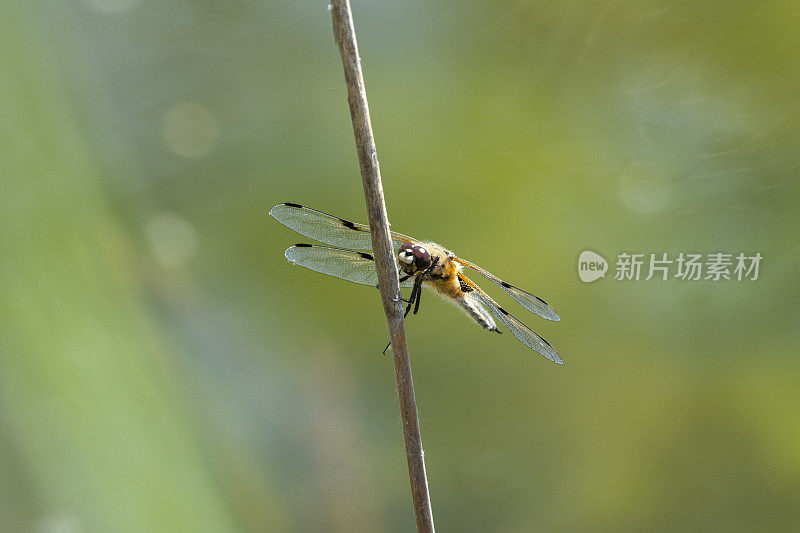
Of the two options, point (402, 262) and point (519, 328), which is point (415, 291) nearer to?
point (402, 262)

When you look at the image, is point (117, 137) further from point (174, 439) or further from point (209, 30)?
point (174, 439)

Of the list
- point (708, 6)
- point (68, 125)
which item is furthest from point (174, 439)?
point (708, 6)

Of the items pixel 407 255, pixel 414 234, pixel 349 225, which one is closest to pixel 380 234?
pixel 407 255

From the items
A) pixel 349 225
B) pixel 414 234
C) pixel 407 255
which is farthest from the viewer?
pixel 414 234

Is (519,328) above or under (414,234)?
under

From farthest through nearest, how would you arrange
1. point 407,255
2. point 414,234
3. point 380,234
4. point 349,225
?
point 414,234
point 349,225
point 407,255
point 380,234

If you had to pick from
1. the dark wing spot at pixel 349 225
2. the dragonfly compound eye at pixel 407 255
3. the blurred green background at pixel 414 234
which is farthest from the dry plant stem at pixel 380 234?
the blurred green background at pixel 414 234
